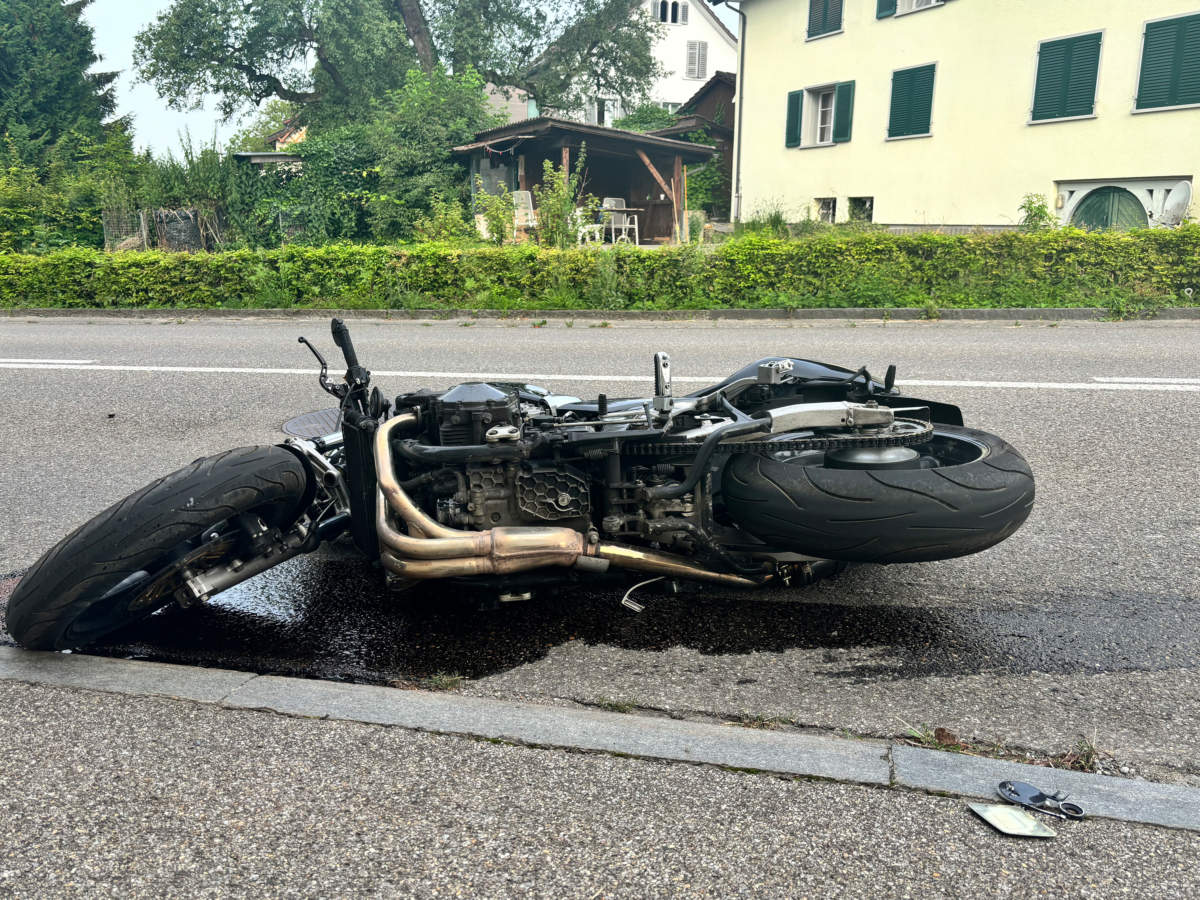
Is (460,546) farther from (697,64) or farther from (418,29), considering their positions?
(697,64)

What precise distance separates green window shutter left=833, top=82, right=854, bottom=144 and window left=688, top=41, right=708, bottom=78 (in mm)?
31656

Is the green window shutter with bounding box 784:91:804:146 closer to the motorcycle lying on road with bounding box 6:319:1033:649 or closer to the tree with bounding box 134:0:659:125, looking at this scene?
the tree with bounding box 134:0:659:125

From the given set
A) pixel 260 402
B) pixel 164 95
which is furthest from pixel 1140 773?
pixel 164 95

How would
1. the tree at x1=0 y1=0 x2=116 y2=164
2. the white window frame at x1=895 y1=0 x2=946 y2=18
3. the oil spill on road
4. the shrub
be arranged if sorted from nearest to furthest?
1. the oil spill on road
2. the shrub
3. the white window frame at x1=895 y1=0 x2=946 y2=18
4. the tree at x1=0 y1=0 x2=116 y2=164

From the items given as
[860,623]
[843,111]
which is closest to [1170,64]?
[843,111]

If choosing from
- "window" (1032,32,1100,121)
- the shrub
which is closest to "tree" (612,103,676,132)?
"window" (1032,32,1100,121)

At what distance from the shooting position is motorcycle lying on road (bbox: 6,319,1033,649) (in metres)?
3.05

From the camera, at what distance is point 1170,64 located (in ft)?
59.4

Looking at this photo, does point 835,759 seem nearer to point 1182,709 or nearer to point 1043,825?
point 1043,825

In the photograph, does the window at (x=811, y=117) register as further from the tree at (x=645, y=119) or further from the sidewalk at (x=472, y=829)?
the sidewalk at (x=472, y=829)

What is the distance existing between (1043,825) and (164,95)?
4364 centimetres

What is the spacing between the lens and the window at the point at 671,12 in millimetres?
52750

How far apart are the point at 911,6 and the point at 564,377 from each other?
18.9m

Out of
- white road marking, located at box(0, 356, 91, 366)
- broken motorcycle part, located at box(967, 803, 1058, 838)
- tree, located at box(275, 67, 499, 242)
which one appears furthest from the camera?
tree, located at box(275, 67, 499, 242)
